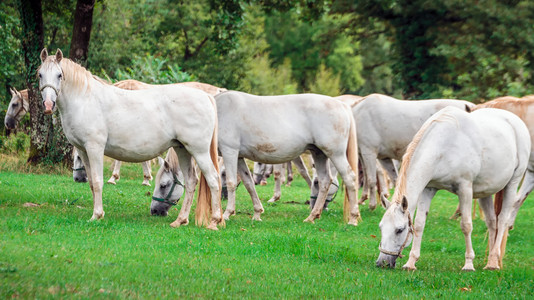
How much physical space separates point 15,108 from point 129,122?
546 inches

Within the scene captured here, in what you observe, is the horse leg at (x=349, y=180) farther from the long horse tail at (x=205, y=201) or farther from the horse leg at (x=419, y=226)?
the horse leg at (x=419, y=226)

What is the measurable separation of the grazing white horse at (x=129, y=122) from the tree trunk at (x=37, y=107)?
7.01 m

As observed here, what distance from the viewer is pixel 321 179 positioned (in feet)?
42.4

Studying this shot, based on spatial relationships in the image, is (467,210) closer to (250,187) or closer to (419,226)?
(419,226)

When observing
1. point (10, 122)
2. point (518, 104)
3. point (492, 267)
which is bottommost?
point (10, 122)

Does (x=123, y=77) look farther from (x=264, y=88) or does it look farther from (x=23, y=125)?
(x=264, y=88)

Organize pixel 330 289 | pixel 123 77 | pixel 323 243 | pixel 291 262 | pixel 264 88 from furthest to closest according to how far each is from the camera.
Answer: pixel 264 88, pixel 123 77, pixel 323 243, pixel 291 262, pixel 330 289

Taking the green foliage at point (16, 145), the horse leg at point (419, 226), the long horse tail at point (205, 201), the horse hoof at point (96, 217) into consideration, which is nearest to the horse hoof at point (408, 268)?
the horse leg at point (419, 226)

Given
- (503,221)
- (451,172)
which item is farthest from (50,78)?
(503,221)

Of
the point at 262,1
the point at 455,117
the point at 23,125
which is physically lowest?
the point at 23,125

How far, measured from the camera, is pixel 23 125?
23969 mm

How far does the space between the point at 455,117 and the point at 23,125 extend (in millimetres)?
19221

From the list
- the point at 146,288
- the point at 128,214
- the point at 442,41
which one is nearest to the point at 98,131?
the point at 128,214

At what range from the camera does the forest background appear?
1842 cm
